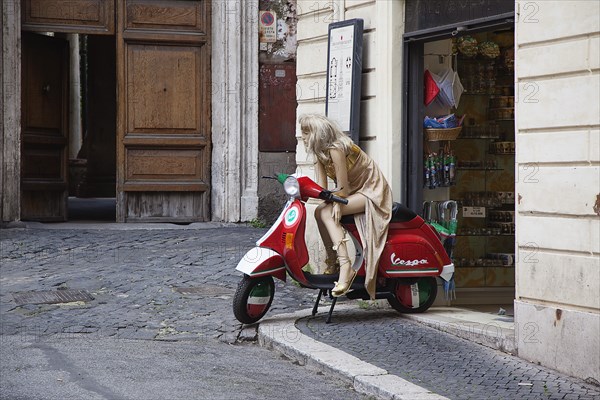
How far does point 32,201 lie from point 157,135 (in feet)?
6.14

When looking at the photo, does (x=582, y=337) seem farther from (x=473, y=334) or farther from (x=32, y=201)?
(x=32, y=201)

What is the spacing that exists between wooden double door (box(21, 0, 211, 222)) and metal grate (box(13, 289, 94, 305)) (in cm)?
496

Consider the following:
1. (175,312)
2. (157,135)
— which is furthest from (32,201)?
(175,312)

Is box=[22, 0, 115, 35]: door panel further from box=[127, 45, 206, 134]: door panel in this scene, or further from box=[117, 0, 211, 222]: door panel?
box=[127, 45, 206, 134]: door panel

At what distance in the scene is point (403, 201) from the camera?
919 cm

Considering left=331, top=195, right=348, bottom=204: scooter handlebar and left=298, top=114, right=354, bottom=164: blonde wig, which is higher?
left=298, top=114, right=354, bottom=164: blonde wig

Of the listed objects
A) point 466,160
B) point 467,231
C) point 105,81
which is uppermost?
point 105,81

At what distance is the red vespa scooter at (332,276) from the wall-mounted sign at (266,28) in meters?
6.65

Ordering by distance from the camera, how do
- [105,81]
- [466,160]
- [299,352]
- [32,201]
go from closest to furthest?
[299,352] < [466,160] < [32,201] < [105,81]

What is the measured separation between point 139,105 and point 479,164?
566cm

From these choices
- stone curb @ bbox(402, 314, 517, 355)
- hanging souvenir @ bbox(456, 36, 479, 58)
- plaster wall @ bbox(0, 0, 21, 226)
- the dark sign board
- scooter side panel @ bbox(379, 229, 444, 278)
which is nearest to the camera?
stone curb @ bbox(402, 314, 517, 355)

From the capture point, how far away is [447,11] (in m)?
8.50

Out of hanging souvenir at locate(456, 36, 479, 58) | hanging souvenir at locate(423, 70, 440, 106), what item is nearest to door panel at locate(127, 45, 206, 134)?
hanging souvenir at locate(456, 36, 479, 58)

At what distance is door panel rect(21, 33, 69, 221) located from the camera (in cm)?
1420
